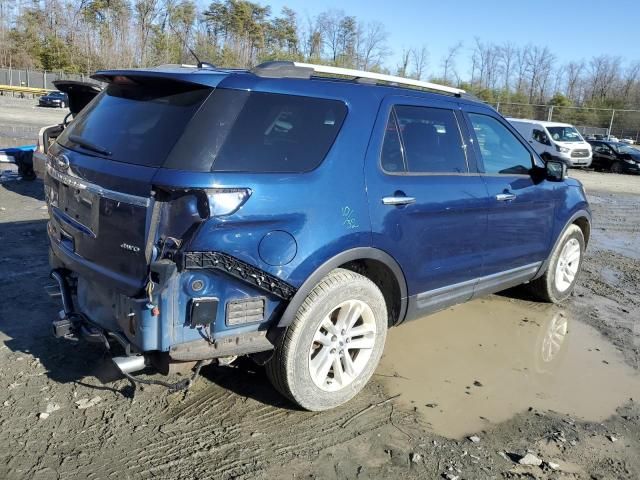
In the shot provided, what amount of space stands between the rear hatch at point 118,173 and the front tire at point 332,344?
0.93 metres

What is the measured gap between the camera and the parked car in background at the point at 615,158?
2456 cm

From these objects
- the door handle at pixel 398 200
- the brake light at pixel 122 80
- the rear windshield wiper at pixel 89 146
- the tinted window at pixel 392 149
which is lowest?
the door handle at pixel 398 200


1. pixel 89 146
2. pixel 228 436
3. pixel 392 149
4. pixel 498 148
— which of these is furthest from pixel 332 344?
pixel 498 148

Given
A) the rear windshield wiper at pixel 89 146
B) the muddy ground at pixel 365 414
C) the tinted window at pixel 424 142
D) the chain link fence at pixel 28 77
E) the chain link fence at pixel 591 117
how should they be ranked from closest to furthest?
the muddy ground at pixel 365 414 → the rear windshield wiper at pixel 89 146 → the tinted window at pixel 424 142 → the chain link fence at pixel 591 117 → the chain link fence at pixel 28 77

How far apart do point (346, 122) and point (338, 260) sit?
85 centimetres

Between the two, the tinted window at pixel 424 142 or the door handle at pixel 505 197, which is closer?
the tinted window at pixel 424 142

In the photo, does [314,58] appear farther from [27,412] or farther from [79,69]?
[27,412]

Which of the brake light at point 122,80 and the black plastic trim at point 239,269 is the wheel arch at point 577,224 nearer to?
the black plastic trim at point 239,269

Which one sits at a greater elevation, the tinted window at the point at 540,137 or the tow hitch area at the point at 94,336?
the tinted window at the point at 540,137

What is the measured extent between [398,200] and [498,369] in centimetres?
167

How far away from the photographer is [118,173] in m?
2.94

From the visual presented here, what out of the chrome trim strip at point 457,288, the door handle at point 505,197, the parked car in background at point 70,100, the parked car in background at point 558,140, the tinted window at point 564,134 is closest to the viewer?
the chrome trim strip at point 457,288

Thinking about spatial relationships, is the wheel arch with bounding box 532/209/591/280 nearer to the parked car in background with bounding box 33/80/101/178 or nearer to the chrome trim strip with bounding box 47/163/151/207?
the chrome trim strip with bounding box 47/163/151/207

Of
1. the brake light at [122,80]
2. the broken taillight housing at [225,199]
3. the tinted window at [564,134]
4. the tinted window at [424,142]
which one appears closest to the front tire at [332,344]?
the broken taillight housing at [225,199]
